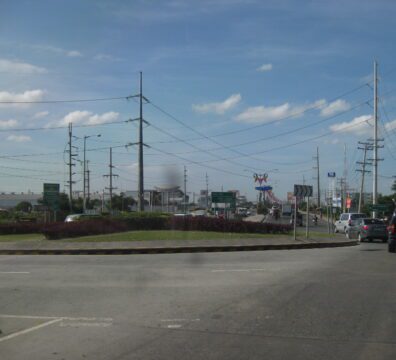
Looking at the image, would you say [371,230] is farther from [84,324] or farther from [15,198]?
[15,198]

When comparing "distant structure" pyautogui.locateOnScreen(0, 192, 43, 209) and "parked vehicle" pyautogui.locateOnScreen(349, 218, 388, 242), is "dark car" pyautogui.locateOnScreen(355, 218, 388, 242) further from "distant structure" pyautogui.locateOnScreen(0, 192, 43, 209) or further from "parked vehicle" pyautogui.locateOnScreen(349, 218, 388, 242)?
"distant structure" pyautogui.locateOnScreen(0, 192, 43, 209)

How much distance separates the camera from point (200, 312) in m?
9.40

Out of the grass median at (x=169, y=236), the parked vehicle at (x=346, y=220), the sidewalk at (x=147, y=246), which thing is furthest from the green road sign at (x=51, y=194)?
the parked vehicle at (x=346, y=220)

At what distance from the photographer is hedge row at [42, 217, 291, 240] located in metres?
29.2

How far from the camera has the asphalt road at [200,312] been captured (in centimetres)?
705

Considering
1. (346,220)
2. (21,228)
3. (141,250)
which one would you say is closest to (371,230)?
(346,220)

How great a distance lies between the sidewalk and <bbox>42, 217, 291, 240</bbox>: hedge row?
3.37m

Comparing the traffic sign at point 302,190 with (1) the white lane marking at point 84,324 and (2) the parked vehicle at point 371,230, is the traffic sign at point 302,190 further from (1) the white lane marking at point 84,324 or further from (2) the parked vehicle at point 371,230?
(1) the white lane marking at point 84,324

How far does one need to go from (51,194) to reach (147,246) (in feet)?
46.0

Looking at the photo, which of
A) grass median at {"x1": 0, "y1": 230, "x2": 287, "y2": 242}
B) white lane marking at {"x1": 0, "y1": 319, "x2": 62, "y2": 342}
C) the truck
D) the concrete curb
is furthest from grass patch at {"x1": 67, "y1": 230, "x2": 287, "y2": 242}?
the truck

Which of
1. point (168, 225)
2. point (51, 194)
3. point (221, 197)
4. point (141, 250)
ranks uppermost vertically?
point (51, 194)

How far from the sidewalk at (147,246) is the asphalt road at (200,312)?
19.8 ft

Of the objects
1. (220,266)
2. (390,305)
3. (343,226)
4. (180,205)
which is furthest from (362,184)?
(390,305)

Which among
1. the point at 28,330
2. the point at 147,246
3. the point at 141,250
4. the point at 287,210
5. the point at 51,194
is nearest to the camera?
the point at 28,330
